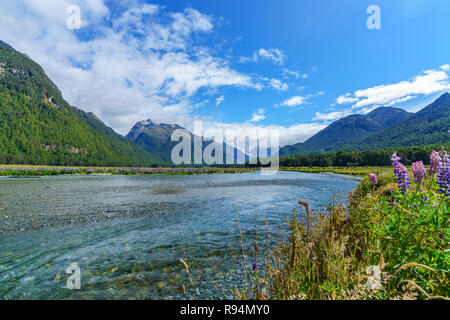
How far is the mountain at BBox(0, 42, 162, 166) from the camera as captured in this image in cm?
12000

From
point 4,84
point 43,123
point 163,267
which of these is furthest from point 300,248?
point 4,84

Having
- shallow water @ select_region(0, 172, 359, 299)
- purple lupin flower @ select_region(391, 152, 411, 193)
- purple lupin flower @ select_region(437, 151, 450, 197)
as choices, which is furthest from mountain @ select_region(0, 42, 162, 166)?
purple lupin flower @ select_region(437, 151, 450, 197)

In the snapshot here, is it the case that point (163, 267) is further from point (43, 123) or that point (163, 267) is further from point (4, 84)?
point (4, 84)

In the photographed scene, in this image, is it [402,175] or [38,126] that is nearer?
[402,175]

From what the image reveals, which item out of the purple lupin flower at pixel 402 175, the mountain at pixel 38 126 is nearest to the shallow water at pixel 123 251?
the purple lupin flower at pixel 402 175

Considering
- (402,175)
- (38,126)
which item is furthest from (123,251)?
(38,126)

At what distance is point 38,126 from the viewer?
138 metres

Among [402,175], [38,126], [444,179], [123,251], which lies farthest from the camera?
[38,126]

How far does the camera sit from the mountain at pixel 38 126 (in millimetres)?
120000

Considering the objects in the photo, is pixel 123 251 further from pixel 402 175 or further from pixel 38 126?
pixel 38 126

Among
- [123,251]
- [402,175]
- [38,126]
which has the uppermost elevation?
[38,126]

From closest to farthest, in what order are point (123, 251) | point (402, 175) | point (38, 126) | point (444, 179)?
1. point (444, 179)
2. point (402, 175)
3. point (123, 251)
4. point (38, 126)
